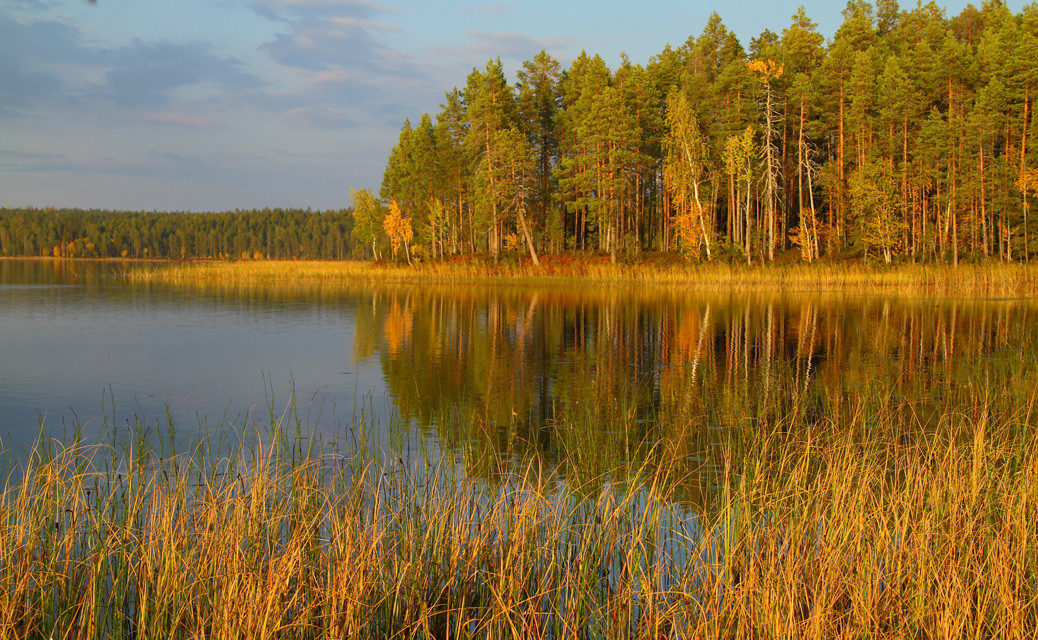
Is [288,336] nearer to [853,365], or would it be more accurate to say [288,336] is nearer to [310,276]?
[853,365]

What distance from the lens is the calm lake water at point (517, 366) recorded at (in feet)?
32.6

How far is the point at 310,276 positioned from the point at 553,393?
40113 mm

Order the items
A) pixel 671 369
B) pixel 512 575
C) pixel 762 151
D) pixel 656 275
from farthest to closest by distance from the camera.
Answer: pixel 762 151, pixel 656 275, pixel 671 369, pixel 512 575

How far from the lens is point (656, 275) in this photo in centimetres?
4400

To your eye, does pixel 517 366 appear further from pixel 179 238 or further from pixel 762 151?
pixel 179 238

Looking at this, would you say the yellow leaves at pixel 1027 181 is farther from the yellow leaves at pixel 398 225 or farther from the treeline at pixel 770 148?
the yellow leaves at pixel 398 225

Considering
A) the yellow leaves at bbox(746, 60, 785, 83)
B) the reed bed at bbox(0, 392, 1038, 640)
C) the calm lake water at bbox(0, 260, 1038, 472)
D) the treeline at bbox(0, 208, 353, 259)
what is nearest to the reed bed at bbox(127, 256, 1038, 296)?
the calm lake water at bbox(0, 260, 1038, 472)

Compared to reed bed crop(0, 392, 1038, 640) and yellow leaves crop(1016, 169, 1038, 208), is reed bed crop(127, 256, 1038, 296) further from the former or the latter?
reed bed crop(0, 392, 1038, 640)

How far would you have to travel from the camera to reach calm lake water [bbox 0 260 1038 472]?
993 centimetres

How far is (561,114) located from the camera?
190 feet

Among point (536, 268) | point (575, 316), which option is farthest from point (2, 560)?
point (536, 268)

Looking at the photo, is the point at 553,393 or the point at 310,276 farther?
the point at 310,276

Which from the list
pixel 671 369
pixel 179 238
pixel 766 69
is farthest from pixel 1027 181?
pixel 179 238

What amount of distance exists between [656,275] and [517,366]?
97.3 ft
